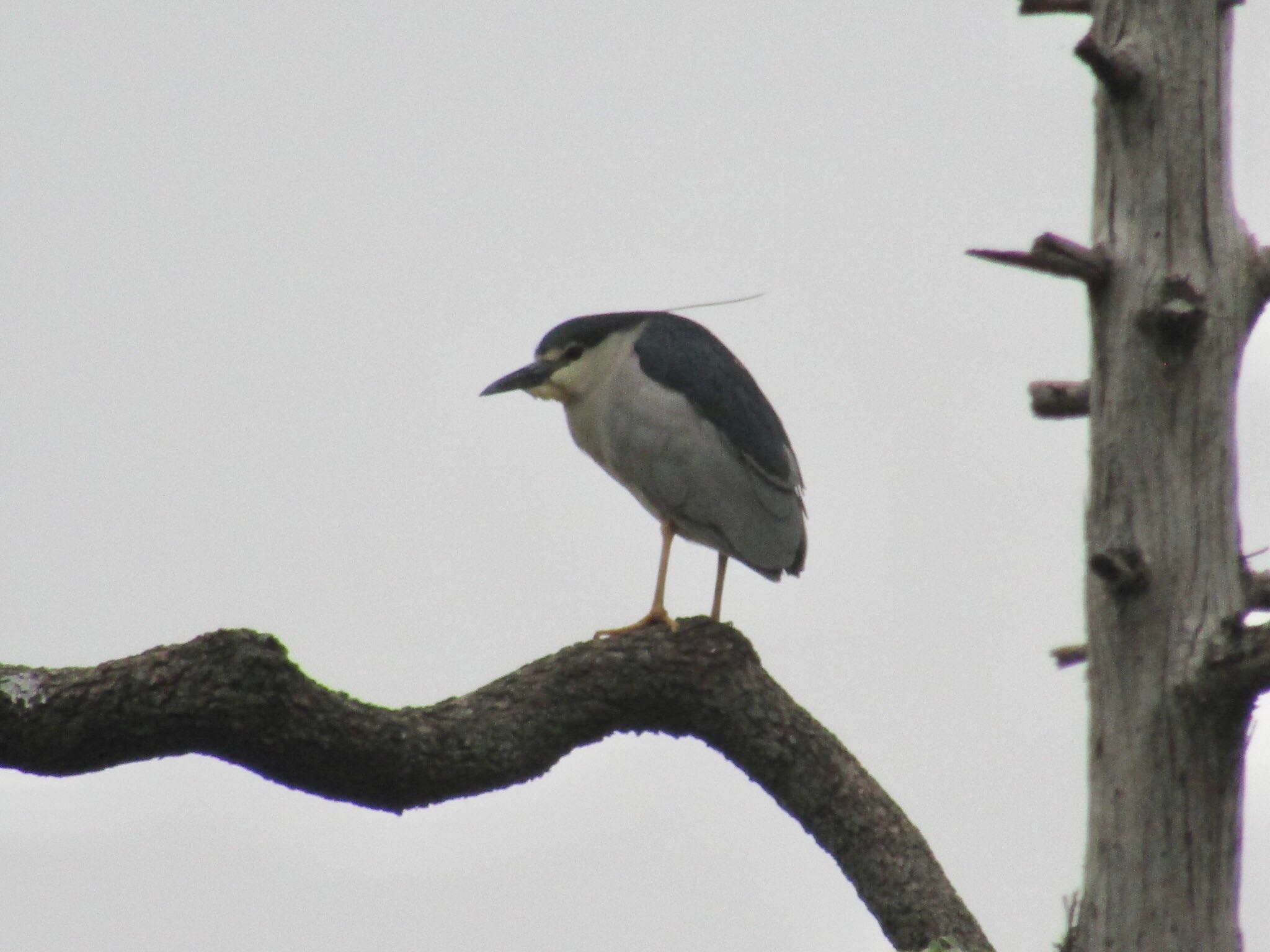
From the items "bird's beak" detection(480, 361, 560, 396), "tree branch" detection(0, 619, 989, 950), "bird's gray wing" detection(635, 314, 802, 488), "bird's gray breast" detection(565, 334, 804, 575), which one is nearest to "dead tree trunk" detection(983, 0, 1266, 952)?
"tree branch" detection(0, 619, 989, 950)

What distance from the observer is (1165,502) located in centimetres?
370

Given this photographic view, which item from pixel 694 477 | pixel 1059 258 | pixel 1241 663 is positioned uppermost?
pixel 694 477

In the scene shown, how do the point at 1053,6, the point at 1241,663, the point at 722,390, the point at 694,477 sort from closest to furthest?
the point at 1241,663 → the point at 1053,6 → the point at 694,477 → the point at 722,390

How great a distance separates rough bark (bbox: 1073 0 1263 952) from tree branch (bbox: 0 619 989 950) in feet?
2.65

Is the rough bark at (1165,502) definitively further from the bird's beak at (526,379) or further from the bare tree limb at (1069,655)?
the bird's beak at (526,379)

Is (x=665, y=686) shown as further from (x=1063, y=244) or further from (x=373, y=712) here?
(x=1063, y=244)

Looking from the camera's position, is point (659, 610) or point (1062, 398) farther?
point (659, 610)

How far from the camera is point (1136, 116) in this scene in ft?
12.5

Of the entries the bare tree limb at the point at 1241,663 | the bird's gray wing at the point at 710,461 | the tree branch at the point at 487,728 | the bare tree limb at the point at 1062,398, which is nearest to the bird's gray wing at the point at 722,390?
the bird's gray wing at the point at 710,461

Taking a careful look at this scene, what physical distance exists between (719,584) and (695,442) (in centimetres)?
49

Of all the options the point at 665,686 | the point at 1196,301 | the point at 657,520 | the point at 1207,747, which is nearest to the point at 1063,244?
the point at 1196,301

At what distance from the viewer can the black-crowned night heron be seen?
5.61 m

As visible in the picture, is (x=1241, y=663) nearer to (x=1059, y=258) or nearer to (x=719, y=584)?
(x=1059, y=258)

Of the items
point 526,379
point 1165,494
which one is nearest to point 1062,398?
point 1165,494
